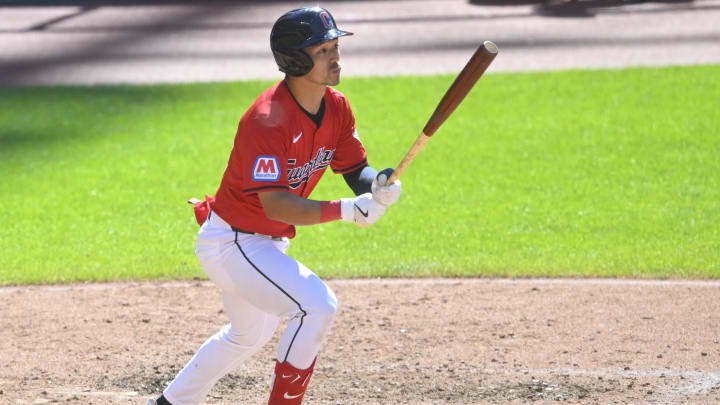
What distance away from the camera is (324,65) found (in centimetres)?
461

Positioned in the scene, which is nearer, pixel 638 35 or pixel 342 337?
pixel 342 337

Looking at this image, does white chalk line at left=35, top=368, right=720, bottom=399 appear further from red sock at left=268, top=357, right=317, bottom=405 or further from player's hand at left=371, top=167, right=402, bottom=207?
player's hand at left=371, top=167, right=402, bottom=207

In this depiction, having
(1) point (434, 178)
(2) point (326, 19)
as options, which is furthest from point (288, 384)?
(1) point (434, 178)

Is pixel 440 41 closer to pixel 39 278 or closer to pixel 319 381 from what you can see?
pixel 39 278

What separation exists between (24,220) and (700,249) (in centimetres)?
567

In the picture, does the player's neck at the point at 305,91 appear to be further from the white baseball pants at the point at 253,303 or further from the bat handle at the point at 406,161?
the white baseball pants at the point at 253,303

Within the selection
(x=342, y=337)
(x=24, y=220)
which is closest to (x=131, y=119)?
(x=24, y=220)

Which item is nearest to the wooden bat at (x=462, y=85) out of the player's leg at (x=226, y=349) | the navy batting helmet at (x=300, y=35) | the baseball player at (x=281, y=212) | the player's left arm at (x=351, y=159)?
the baseball player at (x=281, y=212)

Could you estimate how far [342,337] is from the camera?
21.2 feet

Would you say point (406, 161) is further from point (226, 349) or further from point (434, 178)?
point (434, 178)

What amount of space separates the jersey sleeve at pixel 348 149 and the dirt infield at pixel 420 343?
1246mm

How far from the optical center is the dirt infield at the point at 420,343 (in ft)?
18.2

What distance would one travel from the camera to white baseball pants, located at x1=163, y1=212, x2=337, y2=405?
4477 mm

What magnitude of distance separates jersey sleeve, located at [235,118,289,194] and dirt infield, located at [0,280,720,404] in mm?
1510
